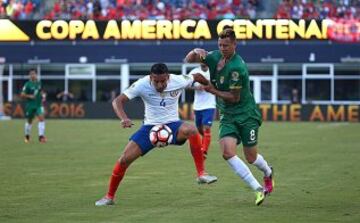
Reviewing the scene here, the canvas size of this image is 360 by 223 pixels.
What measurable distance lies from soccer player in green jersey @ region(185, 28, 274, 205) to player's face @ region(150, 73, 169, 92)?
41 cm

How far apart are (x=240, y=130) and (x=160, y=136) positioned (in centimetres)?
106

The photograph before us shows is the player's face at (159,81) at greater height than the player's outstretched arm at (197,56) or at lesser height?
lesser

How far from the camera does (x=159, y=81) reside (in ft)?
40.9

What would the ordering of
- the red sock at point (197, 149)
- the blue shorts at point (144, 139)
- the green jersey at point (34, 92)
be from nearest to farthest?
1. the blue shorts at point (144, 139)
2. the red sock at point (197, 149)
3. the green jersey at point (34, 92)

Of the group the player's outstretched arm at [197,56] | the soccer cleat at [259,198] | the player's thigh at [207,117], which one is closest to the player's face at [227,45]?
the player's outstretched arm at [197,56]

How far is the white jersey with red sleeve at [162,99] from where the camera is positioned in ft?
41.4

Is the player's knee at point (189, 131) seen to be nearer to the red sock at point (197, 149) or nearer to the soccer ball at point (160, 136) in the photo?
the red sock at point (197, 149)

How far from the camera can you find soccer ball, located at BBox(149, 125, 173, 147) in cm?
1253

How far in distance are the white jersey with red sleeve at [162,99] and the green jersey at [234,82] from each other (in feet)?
1.50

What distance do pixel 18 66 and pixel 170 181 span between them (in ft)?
116

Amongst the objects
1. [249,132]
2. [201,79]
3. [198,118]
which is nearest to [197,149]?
[249,132]

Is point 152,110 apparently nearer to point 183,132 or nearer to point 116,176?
point 183,132

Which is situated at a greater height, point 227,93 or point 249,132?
point 227,93

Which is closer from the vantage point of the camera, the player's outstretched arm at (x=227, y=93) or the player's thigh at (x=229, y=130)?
the player's outstretched arm at (x=227, y=93)
